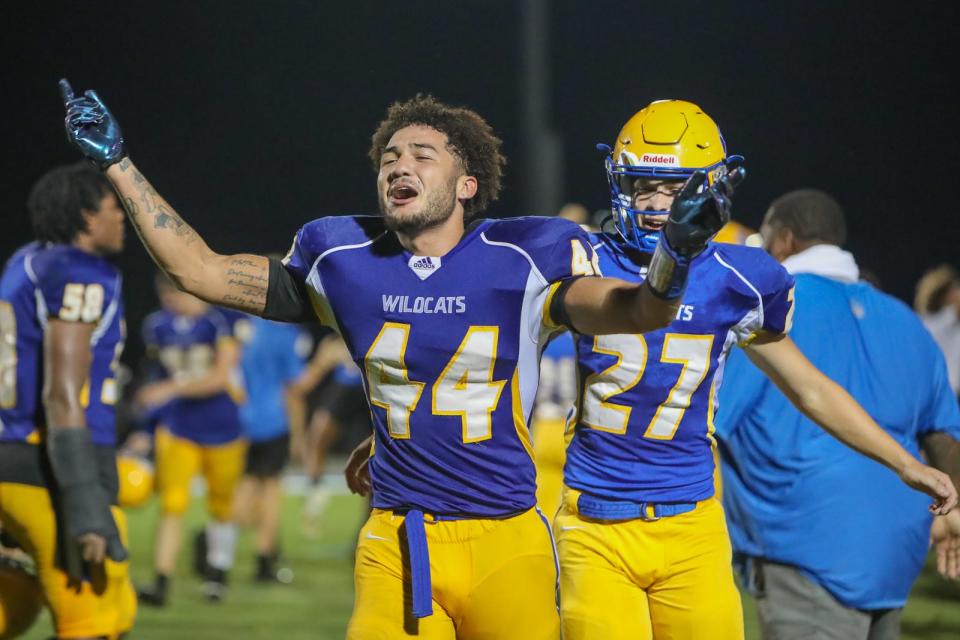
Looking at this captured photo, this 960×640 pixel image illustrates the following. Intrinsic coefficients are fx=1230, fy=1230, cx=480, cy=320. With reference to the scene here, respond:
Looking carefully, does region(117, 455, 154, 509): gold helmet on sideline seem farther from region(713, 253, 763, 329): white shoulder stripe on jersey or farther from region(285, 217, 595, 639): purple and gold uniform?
region(713, 253, 763, 329): white shoulder stripe on jersey

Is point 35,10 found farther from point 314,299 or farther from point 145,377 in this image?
point 314,299

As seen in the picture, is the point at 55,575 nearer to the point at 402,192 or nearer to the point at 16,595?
the point at 16,595

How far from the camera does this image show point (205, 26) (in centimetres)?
911

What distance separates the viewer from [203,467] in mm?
7754

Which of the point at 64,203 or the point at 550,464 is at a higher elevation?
the point at 64,203

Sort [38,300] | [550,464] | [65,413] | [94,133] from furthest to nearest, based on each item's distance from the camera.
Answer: [550,464] → [38,300] → [65,413] → [94,133]

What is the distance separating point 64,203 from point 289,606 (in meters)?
3.61

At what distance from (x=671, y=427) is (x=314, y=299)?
3.35ft

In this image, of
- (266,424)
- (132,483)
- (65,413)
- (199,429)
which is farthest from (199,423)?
(65,413)

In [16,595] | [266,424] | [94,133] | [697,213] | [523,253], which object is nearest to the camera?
[697,213]

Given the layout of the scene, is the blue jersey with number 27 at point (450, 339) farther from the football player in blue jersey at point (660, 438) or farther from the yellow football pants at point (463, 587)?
the football player in blue jersey at point (660, 438)

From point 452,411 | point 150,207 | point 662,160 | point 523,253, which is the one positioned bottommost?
point 452,411

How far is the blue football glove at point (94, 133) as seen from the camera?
2.83 meters

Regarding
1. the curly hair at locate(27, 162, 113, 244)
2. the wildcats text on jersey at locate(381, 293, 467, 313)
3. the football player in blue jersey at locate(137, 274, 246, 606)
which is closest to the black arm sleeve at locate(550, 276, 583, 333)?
the wildcats text on jersey at locate(381, 293, 467, 313)
